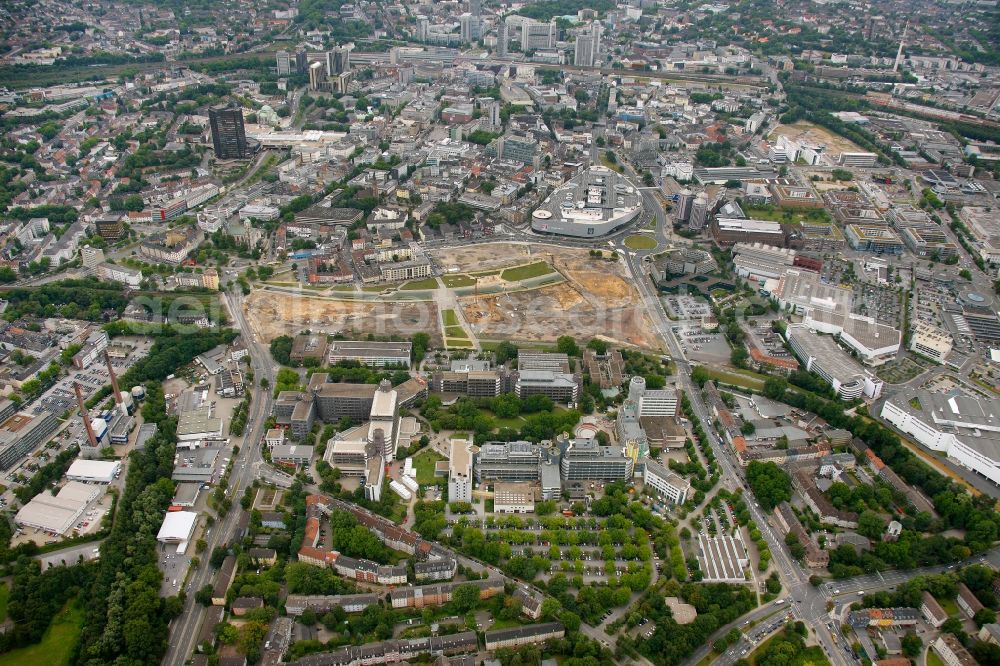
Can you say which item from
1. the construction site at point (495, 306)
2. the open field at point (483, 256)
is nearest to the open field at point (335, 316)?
the construction site at point (495, 306)

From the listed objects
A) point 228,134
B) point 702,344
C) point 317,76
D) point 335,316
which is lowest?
point 702,344

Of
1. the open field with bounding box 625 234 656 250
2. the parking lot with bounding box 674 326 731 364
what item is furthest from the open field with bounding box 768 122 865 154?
the parking lot with bounding box 674 326 731 364

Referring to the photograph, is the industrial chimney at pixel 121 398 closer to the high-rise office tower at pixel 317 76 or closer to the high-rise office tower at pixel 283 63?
the high-rise office tower at pixel 317 76

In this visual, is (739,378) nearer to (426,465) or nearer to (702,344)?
(702,344)

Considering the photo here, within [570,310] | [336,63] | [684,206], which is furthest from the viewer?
[336,63]

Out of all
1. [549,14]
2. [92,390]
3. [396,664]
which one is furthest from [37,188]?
[549,14]

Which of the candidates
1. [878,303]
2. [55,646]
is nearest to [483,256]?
[878,303]
